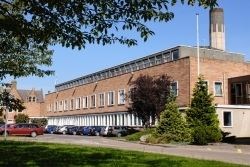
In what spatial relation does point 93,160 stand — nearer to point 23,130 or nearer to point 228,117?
point 228,117

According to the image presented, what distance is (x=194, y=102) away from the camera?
4044cm

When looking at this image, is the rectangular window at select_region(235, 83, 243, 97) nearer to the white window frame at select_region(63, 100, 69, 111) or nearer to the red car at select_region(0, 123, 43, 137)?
the red car at select_region(0, 123, 43, 137)

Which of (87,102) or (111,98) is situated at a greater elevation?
(111,98)

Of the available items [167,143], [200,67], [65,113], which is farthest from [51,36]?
[65,113]

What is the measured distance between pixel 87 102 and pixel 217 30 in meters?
22.7

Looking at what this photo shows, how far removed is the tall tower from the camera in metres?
66.3

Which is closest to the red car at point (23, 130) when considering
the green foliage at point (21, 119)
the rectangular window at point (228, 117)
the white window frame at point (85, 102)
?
the rectangular window at point (228, 117)

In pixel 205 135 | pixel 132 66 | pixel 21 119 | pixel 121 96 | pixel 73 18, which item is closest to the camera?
pixel 73 18

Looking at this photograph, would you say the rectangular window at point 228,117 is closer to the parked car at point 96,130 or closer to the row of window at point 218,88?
the row of window at point 218,88

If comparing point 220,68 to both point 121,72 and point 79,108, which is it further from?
point 79,108

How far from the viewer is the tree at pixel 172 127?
38938mm

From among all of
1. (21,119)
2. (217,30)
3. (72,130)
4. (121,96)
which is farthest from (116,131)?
(21,119)

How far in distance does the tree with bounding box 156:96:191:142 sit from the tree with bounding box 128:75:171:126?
427cm

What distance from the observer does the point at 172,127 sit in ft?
131
